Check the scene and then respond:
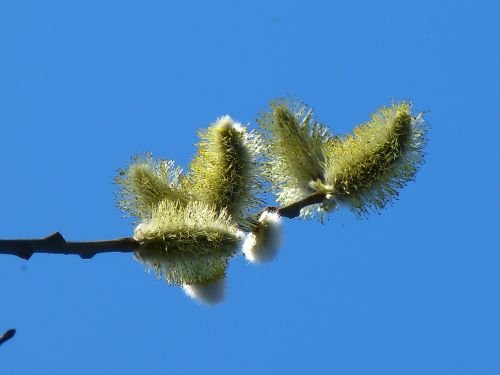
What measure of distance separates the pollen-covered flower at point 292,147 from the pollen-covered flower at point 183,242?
0.64 m

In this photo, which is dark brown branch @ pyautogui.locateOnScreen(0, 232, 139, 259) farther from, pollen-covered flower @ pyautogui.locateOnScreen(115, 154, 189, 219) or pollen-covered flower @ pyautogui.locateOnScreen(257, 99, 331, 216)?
pollen-covered flower @ pyautogui.locateOnScreen(257, 99, 331, 216)

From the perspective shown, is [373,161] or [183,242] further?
[373,161]

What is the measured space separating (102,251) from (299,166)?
3.77 ft

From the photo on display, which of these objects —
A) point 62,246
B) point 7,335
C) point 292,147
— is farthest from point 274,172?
point 7,335

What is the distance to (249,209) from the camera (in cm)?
313

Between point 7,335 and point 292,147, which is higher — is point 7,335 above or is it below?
below

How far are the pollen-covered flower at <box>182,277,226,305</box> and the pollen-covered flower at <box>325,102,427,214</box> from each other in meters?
0.64

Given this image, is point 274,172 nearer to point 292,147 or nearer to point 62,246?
point 292,147

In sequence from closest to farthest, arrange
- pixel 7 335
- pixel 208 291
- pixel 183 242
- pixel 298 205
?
pixel 7 335 < pixel 183 242 < pixel 208 291 < pixel 298 205

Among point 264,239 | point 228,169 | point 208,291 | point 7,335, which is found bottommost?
point 7,335

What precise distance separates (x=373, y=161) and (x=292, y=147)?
365 millimetres

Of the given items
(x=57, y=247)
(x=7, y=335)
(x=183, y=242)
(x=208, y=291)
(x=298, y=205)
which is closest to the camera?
(x=7, y=335)

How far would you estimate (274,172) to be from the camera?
10.8 feet

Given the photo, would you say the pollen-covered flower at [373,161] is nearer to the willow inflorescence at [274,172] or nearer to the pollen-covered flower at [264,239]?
the willow inflorescence at [274,172]
